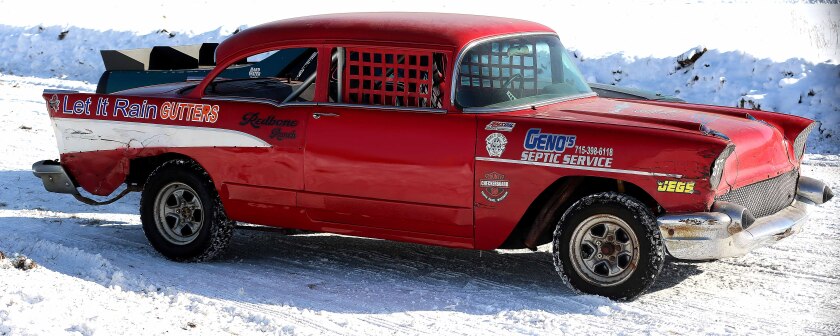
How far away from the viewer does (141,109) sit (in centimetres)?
746

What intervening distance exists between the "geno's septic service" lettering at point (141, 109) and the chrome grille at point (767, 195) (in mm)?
3259

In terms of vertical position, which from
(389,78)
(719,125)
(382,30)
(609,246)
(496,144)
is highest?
(382,30)

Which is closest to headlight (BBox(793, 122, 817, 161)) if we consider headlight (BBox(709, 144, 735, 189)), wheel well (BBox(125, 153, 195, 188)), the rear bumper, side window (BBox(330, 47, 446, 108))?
headlight (BBox(709, 144, 735, 189))

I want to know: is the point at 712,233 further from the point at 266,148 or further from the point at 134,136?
the point at 134,136

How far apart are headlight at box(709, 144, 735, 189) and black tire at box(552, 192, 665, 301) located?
39 cm

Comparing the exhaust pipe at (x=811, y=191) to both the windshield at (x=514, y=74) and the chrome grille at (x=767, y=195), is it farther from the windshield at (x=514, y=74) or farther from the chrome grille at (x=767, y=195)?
the windshield at (x=514, y=74)

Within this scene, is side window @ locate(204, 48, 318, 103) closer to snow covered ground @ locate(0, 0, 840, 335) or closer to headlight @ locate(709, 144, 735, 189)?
snow covered ground @ locate(0, 0, 840, 335)

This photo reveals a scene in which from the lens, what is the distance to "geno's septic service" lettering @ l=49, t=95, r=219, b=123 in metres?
7.23

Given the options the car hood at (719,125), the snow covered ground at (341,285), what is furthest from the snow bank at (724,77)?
the car hood at (719,125)

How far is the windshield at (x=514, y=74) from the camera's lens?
6574mm

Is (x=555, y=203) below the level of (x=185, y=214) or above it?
above

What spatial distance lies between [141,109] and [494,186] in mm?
2609

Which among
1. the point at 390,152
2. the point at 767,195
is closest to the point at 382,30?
the point at 390,152

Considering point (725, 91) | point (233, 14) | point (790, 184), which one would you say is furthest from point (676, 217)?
point (233, 14)
